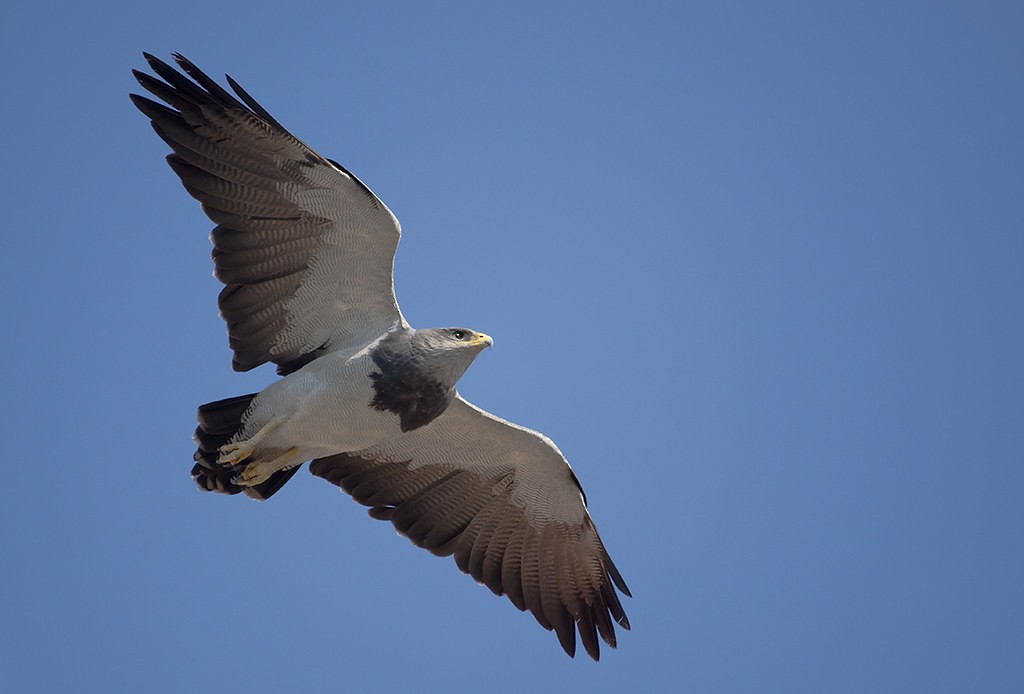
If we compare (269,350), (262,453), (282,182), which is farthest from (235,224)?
(262,453)

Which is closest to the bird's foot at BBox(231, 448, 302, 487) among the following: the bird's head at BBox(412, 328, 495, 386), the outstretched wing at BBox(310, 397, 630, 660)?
the outstretched wing at BBox(310, 397, 630, 660)

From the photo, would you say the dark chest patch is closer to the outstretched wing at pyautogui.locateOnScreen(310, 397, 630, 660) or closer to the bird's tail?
the bird's tail

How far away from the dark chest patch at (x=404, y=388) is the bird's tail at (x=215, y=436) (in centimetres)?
123

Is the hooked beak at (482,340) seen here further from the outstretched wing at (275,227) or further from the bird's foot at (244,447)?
the bird's foot at (244,447)

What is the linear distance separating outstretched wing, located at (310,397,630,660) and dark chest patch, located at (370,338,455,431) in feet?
4.44

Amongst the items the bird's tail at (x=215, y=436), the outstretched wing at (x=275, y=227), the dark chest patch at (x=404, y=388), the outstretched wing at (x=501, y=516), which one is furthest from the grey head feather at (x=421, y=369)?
the outstretched wing at (x=501, y=516)

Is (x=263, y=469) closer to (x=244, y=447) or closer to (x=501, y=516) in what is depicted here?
(x=244, y=447)

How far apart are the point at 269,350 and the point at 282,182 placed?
1.68m

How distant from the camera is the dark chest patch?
10.7 meters

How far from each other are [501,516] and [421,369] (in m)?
2.66

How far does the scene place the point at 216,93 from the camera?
34.3 ft

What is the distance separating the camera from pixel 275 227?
10.9 m

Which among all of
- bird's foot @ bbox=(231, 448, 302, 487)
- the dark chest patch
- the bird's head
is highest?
the bird's head

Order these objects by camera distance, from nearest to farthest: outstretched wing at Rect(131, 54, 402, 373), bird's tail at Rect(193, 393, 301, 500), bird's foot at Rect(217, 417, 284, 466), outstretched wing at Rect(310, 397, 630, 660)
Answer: outstretched wing at Rect(131, 54, 402, 373)
bird's foot at Rect(217, 417, 284, 466)
bird's tail at Rect(193, 393, 301, 500)
outstretched wing at Rect(310, 397, 630, 660)
